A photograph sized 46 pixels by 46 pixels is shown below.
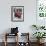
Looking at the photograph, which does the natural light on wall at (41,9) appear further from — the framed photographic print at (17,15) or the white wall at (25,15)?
the framed photographic print at (17,15)

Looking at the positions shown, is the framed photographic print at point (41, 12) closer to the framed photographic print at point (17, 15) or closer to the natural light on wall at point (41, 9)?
the natural light on wall at point (41, 9)

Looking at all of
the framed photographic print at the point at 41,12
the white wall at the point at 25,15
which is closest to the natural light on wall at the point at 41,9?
the framed photographic print at the point at 41,12

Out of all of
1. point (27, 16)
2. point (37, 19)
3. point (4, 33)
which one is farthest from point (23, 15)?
point (4, 33)

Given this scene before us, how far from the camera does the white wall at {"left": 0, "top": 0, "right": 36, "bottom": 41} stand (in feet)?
22.1

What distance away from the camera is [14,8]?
676 centimetres

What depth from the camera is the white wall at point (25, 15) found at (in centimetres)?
674

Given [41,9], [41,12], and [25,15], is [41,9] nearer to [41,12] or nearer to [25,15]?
[41,12]

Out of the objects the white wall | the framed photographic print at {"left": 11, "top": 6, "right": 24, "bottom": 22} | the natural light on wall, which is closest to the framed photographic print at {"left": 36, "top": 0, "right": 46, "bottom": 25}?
the natural light on wall

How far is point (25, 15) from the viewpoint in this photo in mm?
6785

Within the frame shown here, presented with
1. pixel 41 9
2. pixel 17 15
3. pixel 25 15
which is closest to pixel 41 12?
pixel 41 9

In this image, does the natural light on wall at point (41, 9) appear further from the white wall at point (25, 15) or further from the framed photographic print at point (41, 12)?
the white wall at point (25, 15)

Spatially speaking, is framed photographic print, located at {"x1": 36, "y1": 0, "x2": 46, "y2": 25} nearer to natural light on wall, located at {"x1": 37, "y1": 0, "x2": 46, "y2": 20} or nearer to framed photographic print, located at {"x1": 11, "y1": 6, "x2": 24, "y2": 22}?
natural light on wall, located at {"x1": 37, "y1": 0, "x2": 46, "y2": 20}

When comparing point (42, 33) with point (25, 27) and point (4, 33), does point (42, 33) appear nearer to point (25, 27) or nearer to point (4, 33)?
point (25, 27)

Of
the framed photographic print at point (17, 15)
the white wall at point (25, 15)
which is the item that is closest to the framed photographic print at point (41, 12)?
the white wall at point (25, 15)
